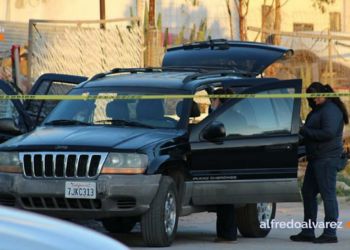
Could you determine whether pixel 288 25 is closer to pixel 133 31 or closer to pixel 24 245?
pixel 133 31

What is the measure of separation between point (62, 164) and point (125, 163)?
589 millimetres

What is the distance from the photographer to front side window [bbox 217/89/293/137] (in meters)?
8.86

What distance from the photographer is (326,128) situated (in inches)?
356

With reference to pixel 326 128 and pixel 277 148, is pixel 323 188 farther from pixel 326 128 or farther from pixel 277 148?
pixel 277 148

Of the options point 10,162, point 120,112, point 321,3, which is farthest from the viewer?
point 321,3

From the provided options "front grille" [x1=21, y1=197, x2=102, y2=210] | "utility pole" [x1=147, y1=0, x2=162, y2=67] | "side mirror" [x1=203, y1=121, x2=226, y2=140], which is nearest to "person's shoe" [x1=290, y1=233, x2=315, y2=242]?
"side mirror" [x1=203, y1=121, x2=226, y2=140]

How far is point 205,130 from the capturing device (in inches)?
342

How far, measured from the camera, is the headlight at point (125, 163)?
793 centimetres

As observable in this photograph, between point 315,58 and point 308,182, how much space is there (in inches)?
376

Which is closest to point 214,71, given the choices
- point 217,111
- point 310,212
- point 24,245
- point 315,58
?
point 217,111

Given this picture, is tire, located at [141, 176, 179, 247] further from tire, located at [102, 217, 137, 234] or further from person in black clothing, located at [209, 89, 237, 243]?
tire, located at [102, 217, 137, 234]

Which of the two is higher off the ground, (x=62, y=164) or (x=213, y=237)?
(x=62, y=164)

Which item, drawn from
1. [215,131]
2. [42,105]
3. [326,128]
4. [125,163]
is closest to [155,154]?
[125,163]

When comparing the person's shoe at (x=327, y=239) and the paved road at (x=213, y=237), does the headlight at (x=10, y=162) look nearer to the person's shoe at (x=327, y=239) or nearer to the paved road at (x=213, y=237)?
the paved road at (x=213, y=237)
